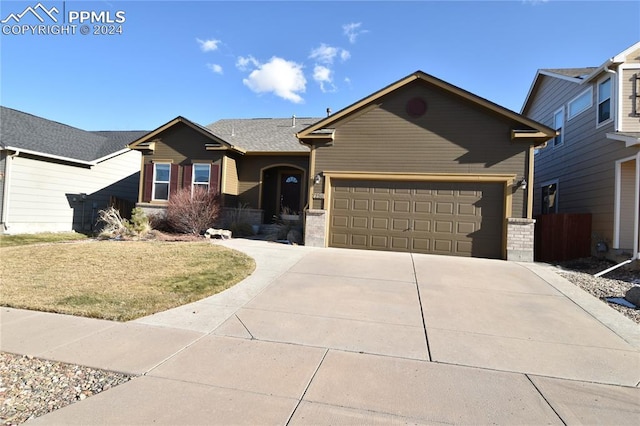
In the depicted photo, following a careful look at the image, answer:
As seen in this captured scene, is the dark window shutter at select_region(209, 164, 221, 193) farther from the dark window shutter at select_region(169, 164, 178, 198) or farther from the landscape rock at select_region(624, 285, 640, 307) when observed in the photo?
the landscape rock at select_region(624, 285, 640, 307)

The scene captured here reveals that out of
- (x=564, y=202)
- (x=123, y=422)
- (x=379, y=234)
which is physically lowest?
(x=123, y=422)

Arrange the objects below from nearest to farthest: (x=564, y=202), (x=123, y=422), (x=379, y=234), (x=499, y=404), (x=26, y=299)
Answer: (x=123, y=422), (x=499, y=404), (x=26, y=299), (x=379, y=234), (x=564, y=202)

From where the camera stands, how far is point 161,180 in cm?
1520

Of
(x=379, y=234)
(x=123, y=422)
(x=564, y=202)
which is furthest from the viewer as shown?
(x=564, y=202)

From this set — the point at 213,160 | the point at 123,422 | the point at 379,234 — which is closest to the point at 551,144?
the point at 379,234

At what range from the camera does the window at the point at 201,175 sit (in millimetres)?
14684

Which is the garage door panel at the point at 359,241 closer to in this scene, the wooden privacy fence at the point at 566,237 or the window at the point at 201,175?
the wooden privacy fence at the point at 566,237

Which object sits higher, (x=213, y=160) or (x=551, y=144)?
(x=551, y=144)

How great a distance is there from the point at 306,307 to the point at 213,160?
1073 cm

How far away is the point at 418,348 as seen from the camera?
13.6 ft

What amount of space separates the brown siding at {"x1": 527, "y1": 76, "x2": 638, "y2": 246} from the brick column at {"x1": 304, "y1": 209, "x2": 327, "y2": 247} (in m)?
8.63

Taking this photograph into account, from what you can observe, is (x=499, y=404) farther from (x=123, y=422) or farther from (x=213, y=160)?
(x=213, y=160)

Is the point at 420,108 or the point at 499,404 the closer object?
the point at 499,404

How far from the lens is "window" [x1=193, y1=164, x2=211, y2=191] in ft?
48.2
